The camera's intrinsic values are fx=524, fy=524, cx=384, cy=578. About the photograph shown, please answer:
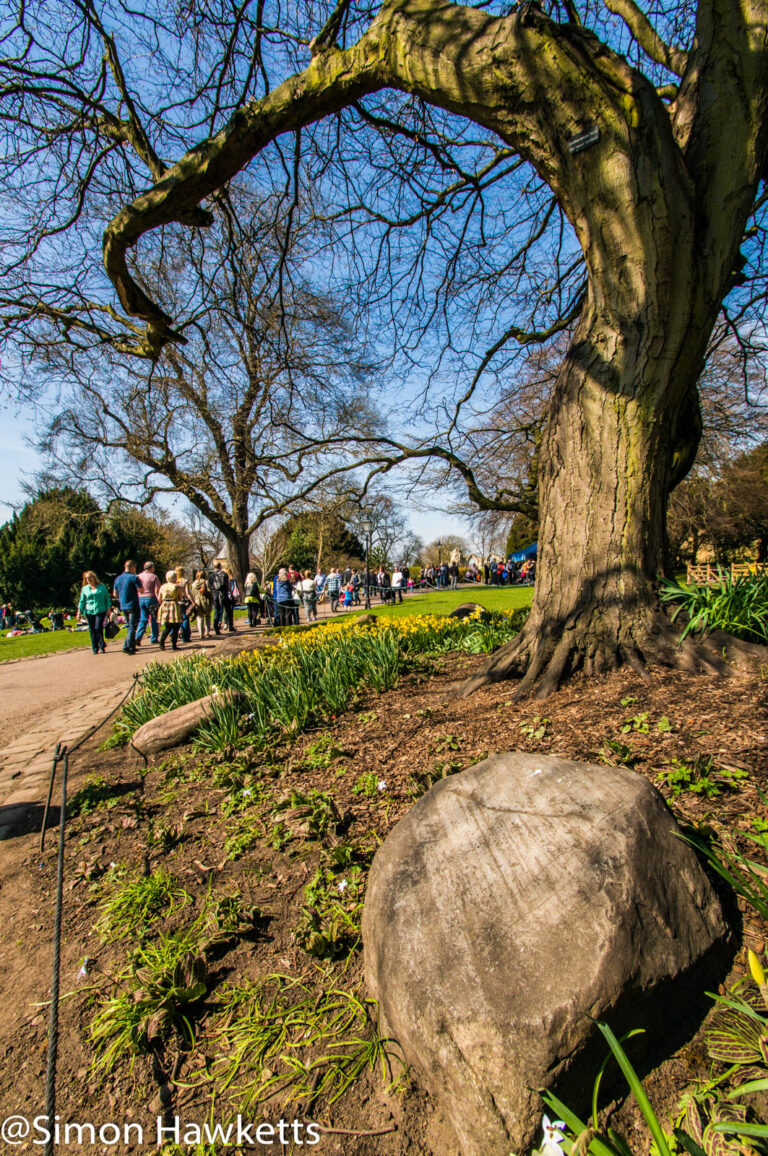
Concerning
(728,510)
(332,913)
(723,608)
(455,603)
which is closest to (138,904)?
(332,913)

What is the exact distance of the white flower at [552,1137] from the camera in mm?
1090

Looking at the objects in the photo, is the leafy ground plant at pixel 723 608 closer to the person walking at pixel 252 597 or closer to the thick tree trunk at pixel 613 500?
the thick tree trunk at pixel 613 500

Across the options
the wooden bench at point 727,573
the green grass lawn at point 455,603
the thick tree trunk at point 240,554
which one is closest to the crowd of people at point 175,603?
the thick tree trunk at point 240,554

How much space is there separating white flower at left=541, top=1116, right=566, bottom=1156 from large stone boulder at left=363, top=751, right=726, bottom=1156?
6 centimetres

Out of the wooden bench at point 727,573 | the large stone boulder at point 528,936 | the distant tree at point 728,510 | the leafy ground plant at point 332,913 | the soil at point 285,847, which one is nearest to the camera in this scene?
the large stone boulder at point 528,936

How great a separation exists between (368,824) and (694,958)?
4.66ft

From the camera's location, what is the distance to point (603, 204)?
3.00 metres

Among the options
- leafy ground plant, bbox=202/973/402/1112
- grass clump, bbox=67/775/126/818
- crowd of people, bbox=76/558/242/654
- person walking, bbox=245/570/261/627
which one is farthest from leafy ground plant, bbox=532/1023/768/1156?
person walking, bbox=245/570/261/627

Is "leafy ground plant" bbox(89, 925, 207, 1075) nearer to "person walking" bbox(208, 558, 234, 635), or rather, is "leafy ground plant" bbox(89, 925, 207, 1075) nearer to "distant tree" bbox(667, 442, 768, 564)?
"person walking" bbox(208, 558, 234, 635)

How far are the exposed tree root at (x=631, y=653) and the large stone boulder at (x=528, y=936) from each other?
160cm

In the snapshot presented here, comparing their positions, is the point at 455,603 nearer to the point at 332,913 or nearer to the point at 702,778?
the point at 702,778

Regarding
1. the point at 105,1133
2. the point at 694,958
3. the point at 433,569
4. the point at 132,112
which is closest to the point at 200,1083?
the point at 105,1133

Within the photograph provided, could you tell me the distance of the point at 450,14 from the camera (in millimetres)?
3105

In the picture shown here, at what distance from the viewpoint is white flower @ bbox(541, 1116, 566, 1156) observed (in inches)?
42.9
